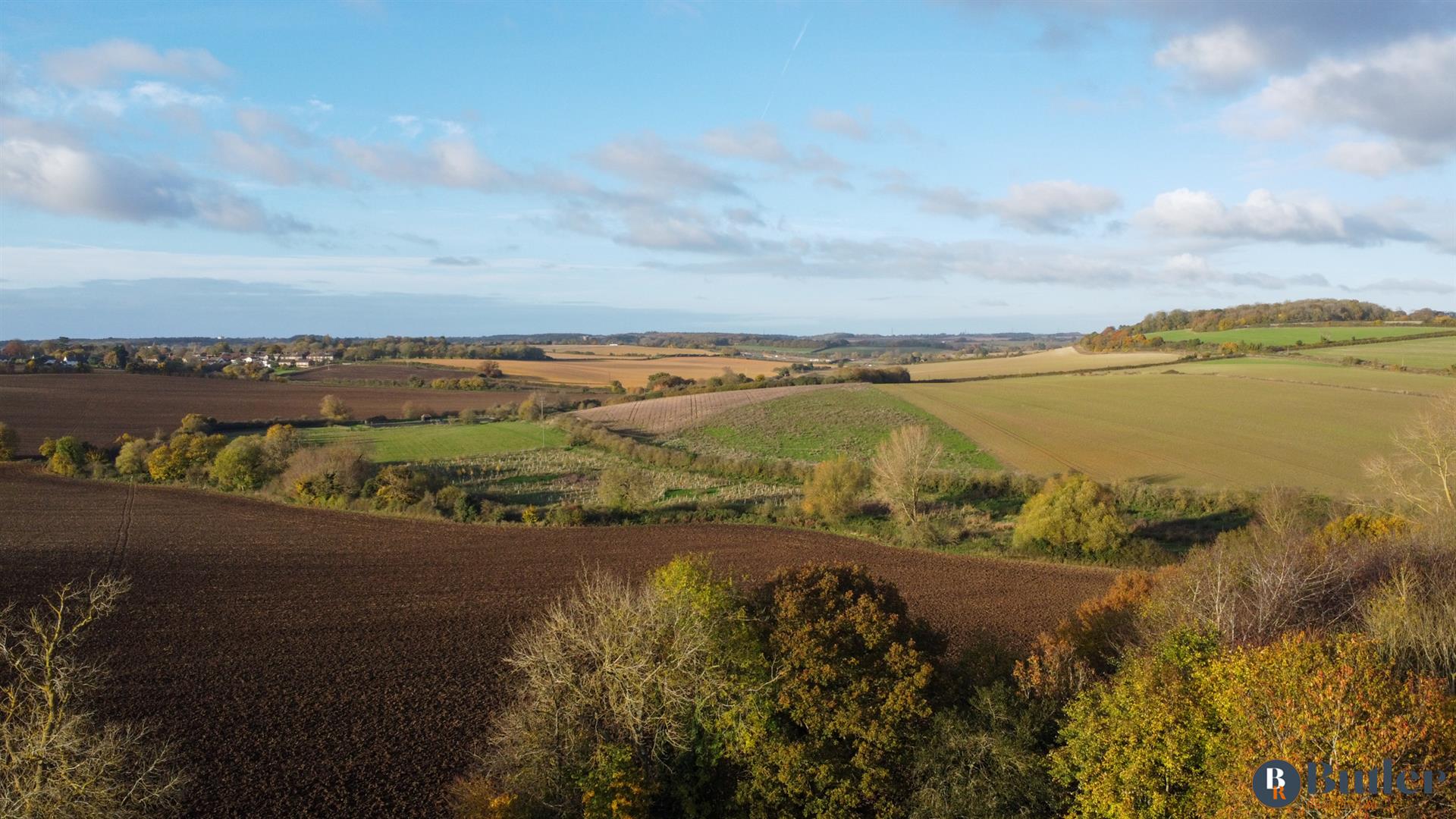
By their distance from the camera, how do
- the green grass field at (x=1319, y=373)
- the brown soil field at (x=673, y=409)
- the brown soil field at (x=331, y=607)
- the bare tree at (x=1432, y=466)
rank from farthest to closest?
1. the brown soil field at (x=673, y=409)
2. the green grass field at (x=1319, y=373)
3. the bare tree at (x=1432, y=466)
4. the brown soil field at (x=331, y=607)

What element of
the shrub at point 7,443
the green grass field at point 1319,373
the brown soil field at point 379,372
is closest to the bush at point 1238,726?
the green grass field at point 1319,373

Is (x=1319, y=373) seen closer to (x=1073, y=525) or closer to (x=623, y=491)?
(x=1073, y=525)

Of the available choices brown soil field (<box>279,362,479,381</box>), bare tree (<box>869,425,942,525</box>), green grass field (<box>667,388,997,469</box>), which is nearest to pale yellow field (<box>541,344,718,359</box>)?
brown soil field (<box>279,362,479,381</box>)

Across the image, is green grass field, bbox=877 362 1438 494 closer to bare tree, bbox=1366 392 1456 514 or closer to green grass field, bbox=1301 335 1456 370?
green grass field, bbox=1301 335 1456 370

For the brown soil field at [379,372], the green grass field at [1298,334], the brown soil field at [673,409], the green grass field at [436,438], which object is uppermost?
the green grass field at [1298,334]

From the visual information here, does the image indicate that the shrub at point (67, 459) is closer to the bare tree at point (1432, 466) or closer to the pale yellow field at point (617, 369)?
the pale yellow field at point (617, 369)

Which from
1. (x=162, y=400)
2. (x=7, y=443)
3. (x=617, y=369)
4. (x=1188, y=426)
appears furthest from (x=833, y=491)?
(x=617, y=369)

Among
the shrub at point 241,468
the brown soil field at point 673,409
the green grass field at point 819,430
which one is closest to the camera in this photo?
the shrub at point 241,468

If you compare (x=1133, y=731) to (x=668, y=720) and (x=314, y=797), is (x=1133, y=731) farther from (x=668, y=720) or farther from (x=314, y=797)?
(x=314, y=797)

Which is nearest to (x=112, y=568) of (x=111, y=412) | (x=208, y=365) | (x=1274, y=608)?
(x=1274, y=608)
